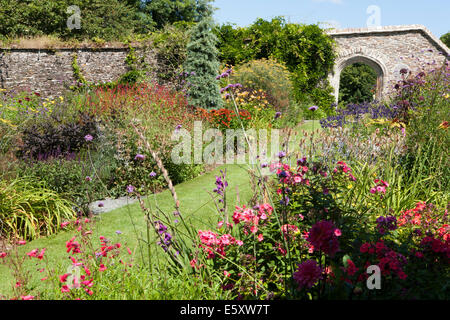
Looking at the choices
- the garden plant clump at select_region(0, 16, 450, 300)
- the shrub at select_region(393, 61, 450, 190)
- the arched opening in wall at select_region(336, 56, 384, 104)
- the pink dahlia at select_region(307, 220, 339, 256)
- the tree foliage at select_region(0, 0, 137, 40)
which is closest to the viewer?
the pink dahlia at select_region(307, 220, 339, 256)

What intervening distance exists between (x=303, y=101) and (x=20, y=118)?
10.1m

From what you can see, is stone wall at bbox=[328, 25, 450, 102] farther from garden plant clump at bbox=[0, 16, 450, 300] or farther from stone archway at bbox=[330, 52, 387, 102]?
garden plant clump at bbox=[0, 16, 450, 300]

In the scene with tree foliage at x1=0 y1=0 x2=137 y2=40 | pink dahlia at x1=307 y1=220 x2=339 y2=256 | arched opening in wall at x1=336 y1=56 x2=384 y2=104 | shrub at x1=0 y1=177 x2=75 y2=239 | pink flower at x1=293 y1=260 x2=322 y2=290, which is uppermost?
tree foliage at x1=0 y1=0 x2=137 y2=40

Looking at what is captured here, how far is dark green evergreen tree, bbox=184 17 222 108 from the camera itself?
9.98 m

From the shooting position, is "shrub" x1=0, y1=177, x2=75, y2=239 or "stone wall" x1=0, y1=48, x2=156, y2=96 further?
"stone wall" x1=0, y1=48, x2=156, y2=96

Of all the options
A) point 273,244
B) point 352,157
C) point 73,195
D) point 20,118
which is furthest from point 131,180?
point 273,244

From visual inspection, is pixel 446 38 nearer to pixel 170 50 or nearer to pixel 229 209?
pixel 170 50

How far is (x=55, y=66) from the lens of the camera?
13578mm

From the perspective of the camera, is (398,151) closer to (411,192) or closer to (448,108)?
(411,192)

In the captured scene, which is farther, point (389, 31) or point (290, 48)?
point (389, 31)

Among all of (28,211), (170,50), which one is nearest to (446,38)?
(170,50)

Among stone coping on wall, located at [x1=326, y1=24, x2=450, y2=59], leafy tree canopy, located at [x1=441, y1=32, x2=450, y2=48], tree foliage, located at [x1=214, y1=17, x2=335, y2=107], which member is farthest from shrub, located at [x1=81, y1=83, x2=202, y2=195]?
leafy tree canopy, located at [x1=441, y1=32, x2=450, y2=48]

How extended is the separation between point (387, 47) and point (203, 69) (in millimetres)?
8398

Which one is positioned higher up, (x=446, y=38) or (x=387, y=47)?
(x=446, y=38)
